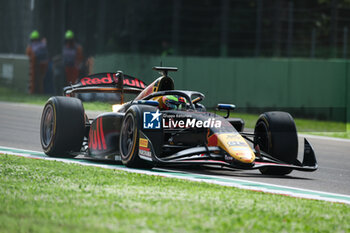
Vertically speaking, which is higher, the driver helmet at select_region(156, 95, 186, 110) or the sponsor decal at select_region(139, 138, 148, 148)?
the driver helmet at select_region(156, 95, 186, 110)

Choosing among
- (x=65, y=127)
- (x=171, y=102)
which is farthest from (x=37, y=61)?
(x=171, y=102)

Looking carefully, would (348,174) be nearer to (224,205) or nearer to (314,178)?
(314,178)

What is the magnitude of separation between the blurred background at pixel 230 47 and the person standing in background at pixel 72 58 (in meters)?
0.29

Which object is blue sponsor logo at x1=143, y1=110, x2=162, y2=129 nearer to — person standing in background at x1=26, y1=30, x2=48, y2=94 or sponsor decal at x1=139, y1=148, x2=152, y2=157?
sponsor decal at x1=139, y1=148, x2=152, y2=157

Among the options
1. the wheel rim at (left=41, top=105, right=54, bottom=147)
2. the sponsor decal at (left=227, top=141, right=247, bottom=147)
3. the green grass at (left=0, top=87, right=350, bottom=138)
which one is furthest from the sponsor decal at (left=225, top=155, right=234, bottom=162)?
the green grass at (left=0, top=87, right=350, bottom=138)

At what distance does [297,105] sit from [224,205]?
16617mm

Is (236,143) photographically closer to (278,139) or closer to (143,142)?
(278,139)

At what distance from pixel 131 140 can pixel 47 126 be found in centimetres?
218

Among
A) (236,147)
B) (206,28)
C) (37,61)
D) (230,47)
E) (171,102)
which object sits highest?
(206,28)

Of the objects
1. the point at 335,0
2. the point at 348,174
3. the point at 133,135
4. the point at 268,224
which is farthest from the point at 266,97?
the point at 268,224

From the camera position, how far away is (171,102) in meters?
10.2

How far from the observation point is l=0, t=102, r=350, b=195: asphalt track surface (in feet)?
30.8

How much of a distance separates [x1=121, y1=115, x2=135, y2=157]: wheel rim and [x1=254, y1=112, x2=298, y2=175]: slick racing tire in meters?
1.78

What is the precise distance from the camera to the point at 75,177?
27.2 feet
